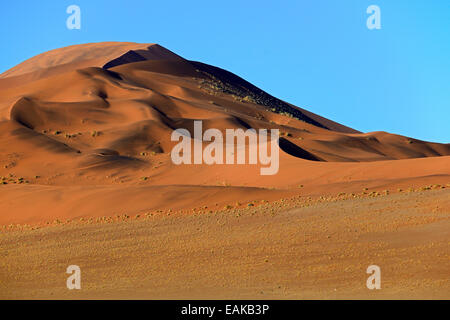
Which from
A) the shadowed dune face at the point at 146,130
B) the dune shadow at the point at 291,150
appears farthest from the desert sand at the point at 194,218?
the dune shadow at the point at 291,150

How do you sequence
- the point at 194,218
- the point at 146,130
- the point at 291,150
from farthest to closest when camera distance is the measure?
the point at 146,130, the point at 291,150, the point at 194,218

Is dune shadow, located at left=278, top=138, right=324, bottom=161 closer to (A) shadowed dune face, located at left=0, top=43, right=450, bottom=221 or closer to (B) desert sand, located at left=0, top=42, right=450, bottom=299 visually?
(A) shadowed dune face, located at left=0, top=43, right=450, bottom=221

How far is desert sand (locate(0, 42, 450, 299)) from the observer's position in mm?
14883

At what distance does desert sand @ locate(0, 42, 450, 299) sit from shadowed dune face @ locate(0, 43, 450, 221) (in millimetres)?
184

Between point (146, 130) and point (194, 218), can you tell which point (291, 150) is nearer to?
point (146, 130)

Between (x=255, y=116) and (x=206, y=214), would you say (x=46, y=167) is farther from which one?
(x=255, y=116)

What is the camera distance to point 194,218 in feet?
75.6

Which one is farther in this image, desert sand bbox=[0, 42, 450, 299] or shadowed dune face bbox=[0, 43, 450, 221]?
shadowed dune face bbox=[0, 43, 450, 221]

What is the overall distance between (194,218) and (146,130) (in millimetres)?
29527

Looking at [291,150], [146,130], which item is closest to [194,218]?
[291,150]

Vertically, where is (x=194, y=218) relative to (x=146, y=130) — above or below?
below

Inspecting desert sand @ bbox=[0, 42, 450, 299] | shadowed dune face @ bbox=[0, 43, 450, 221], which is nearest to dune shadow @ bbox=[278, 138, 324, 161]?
shadowed dune face @ bbox=[0, 43, 450, 221]

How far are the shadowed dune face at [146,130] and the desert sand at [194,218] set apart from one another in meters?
0.18
